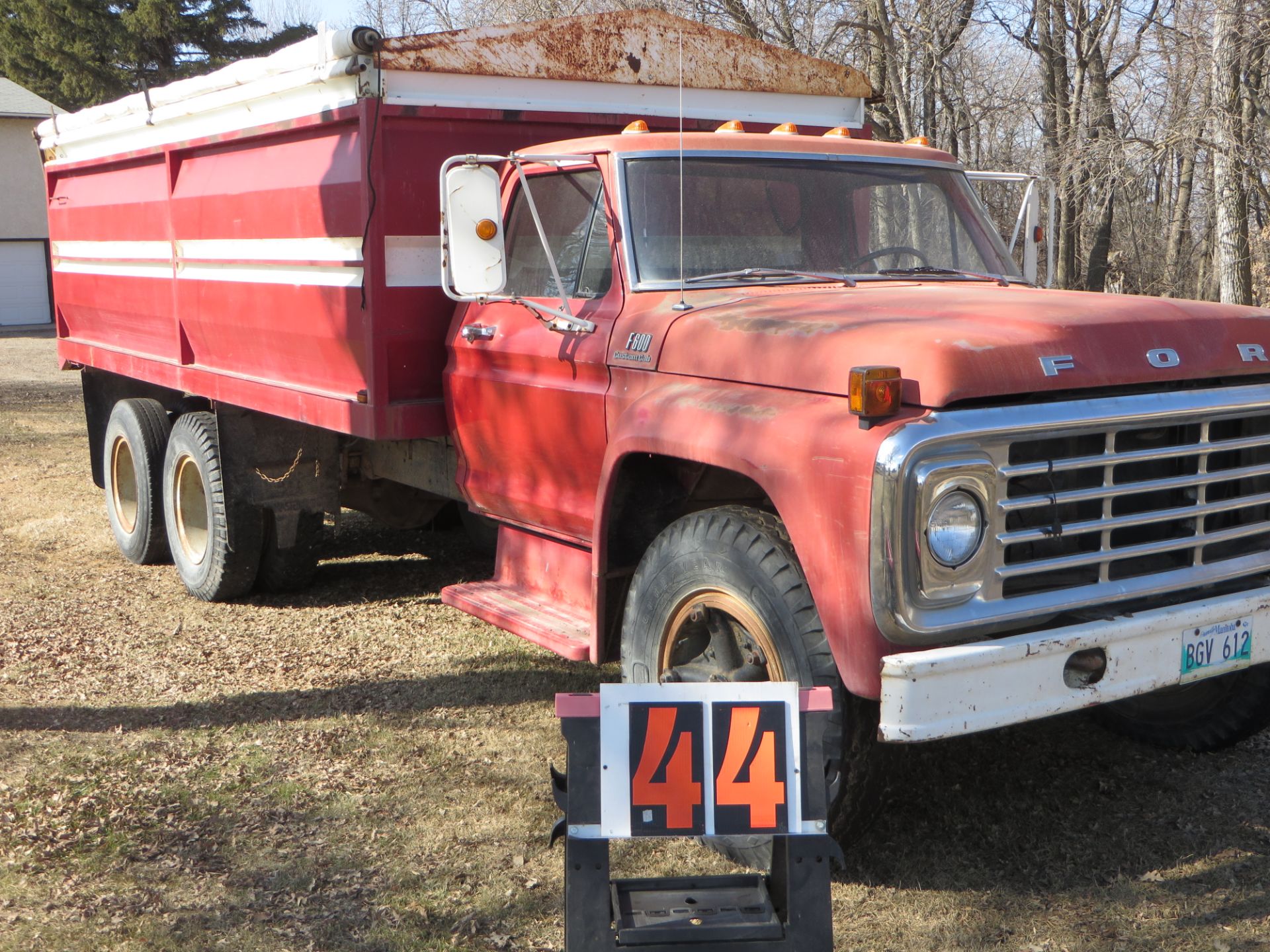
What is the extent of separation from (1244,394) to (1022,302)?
0.66 metres

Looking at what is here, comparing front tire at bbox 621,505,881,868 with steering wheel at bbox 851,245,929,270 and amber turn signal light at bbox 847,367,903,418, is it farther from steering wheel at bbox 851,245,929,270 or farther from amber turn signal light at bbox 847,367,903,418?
steering wheel at bbox 851,245,929,270

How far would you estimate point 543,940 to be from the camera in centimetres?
345

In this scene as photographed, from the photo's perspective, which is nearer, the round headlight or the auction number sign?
the auction number sign

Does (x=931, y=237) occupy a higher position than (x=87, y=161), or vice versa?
(x=87, y=161)

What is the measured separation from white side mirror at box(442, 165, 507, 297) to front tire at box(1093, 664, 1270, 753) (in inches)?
103

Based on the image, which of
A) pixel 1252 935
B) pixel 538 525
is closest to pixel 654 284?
pixel 538 525

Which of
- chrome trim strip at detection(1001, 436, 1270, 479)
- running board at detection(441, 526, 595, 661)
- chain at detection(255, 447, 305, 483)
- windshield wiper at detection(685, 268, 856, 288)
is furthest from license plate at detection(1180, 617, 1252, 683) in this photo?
chain at detection(255, 447, 305, 483)

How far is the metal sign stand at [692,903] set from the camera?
2.81 meters

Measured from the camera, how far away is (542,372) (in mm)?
4656

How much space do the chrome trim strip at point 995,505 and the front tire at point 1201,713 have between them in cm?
108

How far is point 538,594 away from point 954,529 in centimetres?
215

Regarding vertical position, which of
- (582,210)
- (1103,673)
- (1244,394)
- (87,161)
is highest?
(87,161)

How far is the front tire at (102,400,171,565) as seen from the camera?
747 cm

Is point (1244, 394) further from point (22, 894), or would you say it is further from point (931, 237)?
point (22, 894)
